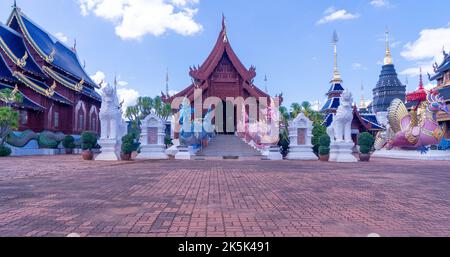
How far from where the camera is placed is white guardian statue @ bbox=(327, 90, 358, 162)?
51.0 ft

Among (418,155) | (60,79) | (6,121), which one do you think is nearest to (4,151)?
(6,121)

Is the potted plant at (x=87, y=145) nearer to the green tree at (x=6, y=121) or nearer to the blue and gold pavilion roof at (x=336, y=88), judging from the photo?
the green tree at (x=6, y=121)

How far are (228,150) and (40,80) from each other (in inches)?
778

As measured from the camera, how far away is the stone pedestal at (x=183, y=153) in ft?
57.1

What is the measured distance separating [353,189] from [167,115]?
121 feet

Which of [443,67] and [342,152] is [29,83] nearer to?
[342,152]

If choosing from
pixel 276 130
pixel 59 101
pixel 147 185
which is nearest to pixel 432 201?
pixel 147 185

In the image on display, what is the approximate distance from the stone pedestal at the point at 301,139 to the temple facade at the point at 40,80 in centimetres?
2041

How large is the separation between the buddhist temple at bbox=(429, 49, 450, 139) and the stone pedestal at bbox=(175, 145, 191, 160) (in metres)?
27.8

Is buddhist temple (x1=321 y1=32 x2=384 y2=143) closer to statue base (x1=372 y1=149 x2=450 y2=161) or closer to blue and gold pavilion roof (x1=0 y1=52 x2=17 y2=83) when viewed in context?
statue base (x1=372 y1=149 x2=450 y2=161)

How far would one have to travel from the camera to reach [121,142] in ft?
56.0

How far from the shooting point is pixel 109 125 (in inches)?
631

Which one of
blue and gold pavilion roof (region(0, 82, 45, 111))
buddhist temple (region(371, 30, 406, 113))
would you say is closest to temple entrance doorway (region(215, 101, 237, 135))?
blue and gold pavilion roof (region(0, 82, 45, 111))
